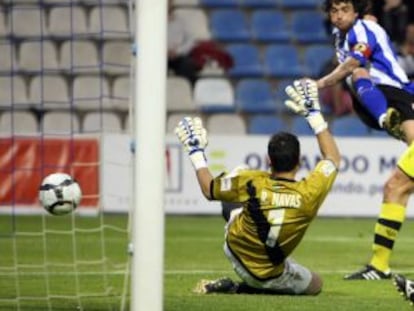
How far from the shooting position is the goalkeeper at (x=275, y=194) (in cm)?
806

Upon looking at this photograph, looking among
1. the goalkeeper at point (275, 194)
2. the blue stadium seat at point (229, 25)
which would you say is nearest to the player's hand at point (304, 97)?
the goalkeeper at point (275, 194)

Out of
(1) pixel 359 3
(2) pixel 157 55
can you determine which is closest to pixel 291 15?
(1) pixel 359 3

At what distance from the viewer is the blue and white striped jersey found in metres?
10.2

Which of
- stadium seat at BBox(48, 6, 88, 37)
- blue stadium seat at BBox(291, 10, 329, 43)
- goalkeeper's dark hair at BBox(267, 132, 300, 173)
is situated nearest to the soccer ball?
goalkeeper's dark hair at BBox(267, 132, 300, 173)

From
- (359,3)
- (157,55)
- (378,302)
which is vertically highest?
(359,3)

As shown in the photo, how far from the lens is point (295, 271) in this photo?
8.41 metres

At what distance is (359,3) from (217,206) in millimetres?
5570

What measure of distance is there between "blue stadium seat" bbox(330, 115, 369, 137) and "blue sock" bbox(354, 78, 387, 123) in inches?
267

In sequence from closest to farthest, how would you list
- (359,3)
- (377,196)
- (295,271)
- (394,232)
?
(295,271)
(394,232)
(359,3)
(377,196)

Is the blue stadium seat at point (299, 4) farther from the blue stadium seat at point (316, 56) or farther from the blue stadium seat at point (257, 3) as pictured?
the blue stadium seat at point (316, 56)

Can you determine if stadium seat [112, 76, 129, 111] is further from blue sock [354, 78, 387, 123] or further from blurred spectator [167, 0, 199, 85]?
blue sock [354, 78, 387, 123]

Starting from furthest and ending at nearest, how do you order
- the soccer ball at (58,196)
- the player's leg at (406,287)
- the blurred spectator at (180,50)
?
the blurred spectator at (180,50), the soccer ball at (58,196), the player's leg at (406,287)

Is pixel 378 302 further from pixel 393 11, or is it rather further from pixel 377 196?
pixel 393 11

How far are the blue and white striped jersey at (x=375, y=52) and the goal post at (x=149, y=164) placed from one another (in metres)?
3.85
